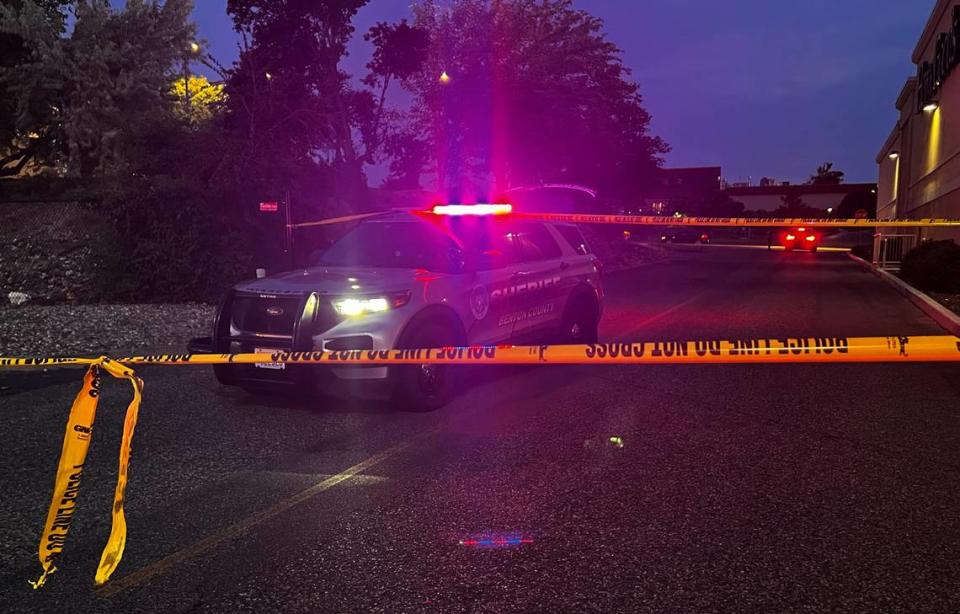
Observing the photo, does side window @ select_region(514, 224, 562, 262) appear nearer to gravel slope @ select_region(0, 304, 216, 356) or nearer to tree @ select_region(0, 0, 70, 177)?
gravel slope @ select_region(0, 304, 216, 356)

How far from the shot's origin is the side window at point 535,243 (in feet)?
25.5

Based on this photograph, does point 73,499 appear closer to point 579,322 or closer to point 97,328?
point 579,322

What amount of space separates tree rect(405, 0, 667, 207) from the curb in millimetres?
12634

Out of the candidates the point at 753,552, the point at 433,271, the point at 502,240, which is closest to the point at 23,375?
the point at 433,271

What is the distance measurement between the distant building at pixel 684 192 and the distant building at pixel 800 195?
4531mm

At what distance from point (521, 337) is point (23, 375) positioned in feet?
18.6

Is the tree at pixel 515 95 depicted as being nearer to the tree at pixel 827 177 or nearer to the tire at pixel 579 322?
the tire at pixel 579 322

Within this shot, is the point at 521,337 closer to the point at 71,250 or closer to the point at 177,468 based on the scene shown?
the point at 177,468

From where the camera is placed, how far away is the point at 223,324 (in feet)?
20.3

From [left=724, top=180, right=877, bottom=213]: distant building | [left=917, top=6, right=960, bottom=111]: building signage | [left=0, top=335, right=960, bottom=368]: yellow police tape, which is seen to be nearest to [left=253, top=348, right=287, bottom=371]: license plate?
[left=0, top=335, right=960, bottom=368]: yellow police tape

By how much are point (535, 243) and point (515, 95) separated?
63.5 ft

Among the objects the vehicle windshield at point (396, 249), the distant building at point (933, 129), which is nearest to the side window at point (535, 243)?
the vehicle windshield at point (396, 249)

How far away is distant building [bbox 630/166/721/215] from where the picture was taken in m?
74.9

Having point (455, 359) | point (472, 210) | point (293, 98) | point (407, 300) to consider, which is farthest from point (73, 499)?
point (293, 98)
